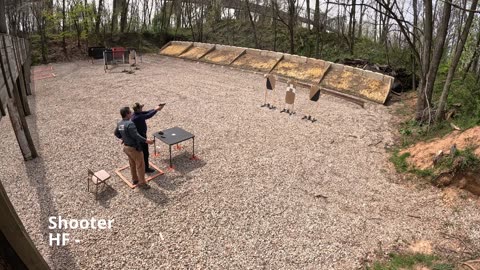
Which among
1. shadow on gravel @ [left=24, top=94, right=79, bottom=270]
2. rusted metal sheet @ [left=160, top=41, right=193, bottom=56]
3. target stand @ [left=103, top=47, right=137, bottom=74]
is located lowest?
shadow on gravel @ [left=24, top=94, right=79, bottom=270]

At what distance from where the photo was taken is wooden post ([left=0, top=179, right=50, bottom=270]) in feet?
7.95

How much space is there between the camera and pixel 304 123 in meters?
10.4

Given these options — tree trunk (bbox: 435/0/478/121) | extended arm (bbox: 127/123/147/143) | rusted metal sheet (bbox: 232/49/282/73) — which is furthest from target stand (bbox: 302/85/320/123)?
extended arm (bbox: 127/123/147/143)

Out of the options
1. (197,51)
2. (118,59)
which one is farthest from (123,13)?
(197,51)

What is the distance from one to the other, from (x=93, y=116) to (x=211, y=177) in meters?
5.91

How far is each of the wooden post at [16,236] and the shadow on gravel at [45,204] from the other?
217 centimetres

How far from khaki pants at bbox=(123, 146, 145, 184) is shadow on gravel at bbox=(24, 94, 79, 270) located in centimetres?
162

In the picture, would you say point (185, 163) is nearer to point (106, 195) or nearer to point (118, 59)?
point (106, 195)

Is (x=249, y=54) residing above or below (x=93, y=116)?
above

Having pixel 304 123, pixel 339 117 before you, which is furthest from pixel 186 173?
pixel 339 117

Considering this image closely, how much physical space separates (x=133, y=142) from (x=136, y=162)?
504 mm

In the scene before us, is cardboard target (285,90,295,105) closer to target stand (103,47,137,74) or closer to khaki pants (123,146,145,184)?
khaki pants (123,146,145,184)

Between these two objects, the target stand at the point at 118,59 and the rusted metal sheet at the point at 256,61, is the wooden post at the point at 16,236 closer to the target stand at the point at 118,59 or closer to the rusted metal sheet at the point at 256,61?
the rusted metal sheet at the point at 256,61

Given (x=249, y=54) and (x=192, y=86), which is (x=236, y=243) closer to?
(x=192, y=86)
